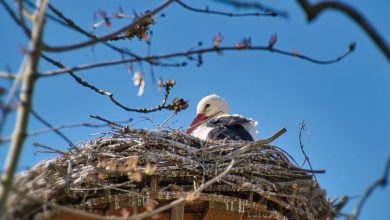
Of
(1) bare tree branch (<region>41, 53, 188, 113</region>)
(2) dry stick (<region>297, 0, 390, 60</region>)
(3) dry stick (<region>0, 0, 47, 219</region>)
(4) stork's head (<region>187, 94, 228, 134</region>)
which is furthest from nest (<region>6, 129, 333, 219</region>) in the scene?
(4) stork's head (<region>187, 94, 228, 134</region>)

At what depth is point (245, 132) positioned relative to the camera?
275 inches

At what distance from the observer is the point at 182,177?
5.32 meters

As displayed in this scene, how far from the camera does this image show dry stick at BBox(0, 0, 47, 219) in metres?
2.11

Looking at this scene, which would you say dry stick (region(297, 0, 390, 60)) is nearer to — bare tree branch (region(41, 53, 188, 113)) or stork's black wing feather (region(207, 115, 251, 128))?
bare tree branch (region(41, 53, 188, 113))

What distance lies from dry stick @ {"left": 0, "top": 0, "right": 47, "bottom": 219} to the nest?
2.42 meters

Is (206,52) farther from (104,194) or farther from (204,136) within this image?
(204,136)

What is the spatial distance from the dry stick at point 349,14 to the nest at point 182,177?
2.84 m

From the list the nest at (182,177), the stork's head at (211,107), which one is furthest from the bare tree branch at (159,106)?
the stork's head at (211,107)

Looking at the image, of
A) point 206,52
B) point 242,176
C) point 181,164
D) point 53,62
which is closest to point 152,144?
point 181,164

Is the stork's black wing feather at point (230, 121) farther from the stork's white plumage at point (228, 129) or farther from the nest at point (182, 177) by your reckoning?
the nest at point (182, 177)

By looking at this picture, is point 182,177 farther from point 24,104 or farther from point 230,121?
point 24,104

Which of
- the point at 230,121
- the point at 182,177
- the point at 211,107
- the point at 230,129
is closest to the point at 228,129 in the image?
the point at 230,129

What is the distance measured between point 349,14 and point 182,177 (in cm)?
350

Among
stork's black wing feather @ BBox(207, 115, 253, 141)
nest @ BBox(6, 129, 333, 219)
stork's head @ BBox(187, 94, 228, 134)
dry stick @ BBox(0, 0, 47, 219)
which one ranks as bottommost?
dry stick @ BBox(0, 0, 47, 219)
